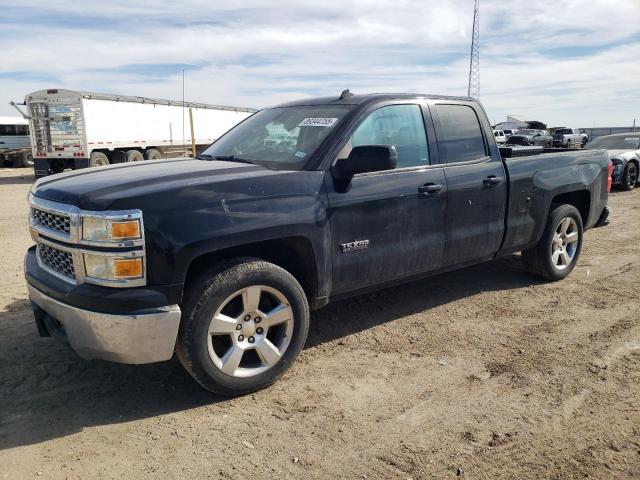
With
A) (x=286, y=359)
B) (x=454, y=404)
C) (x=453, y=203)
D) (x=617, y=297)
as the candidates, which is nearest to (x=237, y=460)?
(x=286, y=359)

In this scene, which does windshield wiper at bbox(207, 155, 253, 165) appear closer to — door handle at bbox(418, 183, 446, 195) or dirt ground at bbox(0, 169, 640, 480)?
door handle at bbox(418, 183, 446, 195)

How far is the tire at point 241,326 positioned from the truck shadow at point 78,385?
26 cm

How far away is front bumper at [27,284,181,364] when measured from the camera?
2.98 m

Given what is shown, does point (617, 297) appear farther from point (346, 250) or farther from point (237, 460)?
point (237, 460)

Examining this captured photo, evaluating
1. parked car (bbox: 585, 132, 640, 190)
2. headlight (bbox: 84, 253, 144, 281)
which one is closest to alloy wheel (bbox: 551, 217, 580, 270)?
headlight (bbox: 84, 253, 144, 281)

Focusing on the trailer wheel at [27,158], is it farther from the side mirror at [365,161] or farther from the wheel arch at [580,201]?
the side mirror at [365,161]

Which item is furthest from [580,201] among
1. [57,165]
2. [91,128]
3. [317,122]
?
[57,165]

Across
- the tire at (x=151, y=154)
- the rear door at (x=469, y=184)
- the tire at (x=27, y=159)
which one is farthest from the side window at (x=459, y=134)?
the tire at (x=27, y=159)

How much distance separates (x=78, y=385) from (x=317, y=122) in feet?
8.16

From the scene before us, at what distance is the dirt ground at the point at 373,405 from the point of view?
2.79m

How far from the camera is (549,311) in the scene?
498 cm

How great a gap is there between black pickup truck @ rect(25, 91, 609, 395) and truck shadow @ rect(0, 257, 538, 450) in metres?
0.40

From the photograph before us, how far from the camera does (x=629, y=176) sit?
14195mm

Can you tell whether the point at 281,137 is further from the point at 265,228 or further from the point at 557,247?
the point at 557,247
